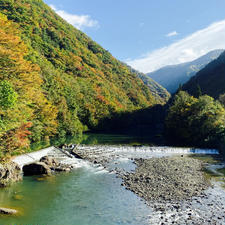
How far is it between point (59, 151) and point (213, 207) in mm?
30839

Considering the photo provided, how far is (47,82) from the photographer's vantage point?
3036 inches

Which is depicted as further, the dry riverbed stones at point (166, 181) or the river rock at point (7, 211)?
the dry riverbed stones at point (166, 181)

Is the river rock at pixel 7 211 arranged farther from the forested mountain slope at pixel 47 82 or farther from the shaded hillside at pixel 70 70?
the shaded hillside at pixel 70 70

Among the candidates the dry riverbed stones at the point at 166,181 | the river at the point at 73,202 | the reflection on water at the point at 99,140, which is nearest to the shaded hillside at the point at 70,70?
the reflection on water at the point at 99,140

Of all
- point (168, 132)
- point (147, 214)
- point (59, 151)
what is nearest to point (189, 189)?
point (147, 214)

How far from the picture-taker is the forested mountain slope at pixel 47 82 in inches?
1016

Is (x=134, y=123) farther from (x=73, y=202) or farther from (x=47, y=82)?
(x=73, y=202)

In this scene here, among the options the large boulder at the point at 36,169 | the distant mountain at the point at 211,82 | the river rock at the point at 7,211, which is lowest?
the river rock at the point at 7,211

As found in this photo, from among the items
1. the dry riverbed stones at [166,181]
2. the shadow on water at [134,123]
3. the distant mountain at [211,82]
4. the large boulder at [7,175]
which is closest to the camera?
the dry riverbed stones at [166,181]

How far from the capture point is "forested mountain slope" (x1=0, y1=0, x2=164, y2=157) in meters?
25.8

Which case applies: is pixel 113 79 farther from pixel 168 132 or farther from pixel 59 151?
pixel 59 151

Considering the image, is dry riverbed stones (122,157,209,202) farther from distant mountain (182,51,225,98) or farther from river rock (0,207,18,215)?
distant mountain (182,51,225,98)

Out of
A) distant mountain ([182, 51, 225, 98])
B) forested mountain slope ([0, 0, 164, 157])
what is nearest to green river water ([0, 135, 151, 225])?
forested mountain slope ([0, 0, 164, 157])

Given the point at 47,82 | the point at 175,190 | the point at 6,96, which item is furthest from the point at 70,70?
the point at 175,190
